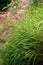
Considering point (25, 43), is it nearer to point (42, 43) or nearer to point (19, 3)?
point (42, 43)

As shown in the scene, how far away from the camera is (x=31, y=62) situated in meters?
4.69

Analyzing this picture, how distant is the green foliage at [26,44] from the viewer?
4.64m

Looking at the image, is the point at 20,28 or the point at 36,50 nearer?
the point at 36,50

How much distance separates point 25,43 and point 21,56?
23cm

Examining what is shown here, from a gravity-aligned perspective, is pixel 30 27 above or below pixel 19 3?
above

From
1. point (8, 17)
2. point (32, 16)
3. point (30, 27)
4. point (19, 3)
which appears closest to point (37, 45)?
point (30, 27)

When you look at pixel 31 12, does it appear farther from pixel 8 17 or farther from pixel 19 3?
pixel 19 3

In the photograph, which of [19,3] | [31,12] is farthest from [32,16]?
[19,3]

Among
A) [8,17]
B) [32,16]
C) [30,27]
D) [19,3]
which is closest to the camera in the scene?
[30,27]

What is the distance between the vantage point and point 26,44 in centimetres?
470

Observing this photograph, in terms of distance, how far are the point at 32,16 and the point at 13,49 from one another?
824 mm

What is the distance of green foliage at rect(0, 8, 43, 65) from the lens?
464cm

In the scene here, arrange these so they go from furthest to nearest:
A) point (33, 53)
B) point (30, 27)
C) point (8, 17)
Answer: point (8, 17)
point (30, 27)
point (33, 53)

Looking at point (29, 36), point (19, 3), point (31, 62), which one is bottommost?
point (19, 3)
